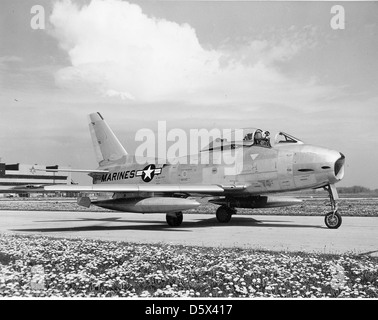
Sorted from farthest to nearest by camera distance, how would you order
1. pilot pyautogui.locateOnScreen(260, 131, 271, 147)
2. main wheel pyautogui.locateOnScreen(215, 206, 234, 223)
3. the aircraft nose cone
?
1. main wheel pyautogui.locateOnScreen(215, 206, 234, 223)
2. pilot pyautogui.locateOnScreen(260, 131, 271, 147)
3. the aircraft nose cone

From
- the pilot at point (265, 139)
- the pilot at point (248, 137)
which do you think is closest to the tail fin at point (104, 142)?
the pilot at point (248, 137)

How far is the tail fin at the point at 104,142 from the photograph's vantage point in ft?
69.8

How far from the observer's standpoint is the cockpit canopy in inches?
607

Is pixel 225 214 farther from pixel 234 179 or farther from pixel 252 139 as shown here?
pixel 252 139

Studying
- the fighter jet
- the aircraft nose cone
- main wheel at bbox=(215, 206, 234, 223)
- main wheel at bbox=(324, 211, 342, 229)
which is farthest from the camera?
main wheel at bbox=(215, 206, 234, 223)

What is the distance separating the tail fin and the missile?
550cm

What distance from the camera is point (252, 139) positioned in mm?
15922

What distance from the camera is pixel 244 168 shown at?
52.5ft

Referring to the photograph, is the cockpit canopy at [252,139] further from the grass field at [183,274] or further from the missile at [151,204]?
the grass field at [183,274]

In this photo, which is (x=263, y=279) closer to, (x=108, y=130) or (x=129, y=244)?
(x=129, y=244)

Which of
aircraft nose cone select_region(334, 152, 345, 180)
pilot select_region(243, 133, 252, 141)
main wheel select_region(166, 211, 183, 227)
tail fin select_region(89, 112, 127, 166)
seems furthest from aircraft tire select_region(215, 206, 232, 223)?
tail fin select_region(89, 112, 127, 166)

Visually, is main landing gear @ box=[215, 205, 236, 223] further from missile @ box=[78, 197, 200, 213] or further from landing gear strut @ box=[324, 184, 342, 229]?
landing gear strut @ box=[324, 184, 342, 229]

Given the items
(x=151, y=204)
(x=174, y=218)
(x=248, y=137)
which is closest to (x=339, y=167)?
(x=248, y=137)
